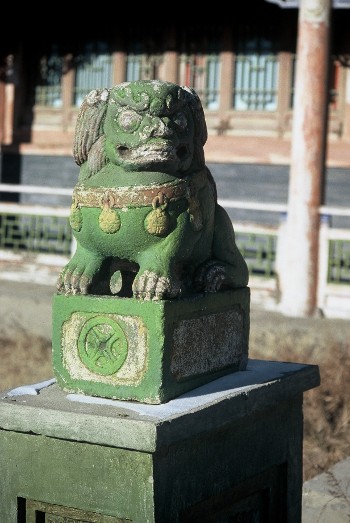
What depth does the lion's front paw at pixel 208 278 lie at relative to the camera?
3416 millimetres

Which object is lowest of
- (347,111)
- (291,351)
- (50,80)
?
(291,351)

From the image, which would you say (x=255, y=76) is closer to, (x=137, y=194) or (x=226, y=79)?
(x=226, y=79)

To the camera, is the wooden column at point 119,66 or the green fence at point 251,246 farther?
the wooden column at point 119,66

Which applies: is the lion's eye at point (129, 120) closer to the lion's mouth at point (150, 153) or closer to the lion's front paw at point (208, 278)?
the lion's mouth at point (150, 153)

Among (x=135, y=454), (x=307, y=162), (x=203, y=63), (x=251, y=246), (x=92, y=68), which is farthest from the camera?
(x=92, y=68)

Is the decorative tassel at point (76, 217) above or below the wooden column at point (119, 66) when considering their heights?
below

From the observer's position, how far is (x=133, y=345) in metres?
3.17

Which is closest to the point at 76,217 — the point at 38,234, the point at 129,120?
the point at 129,120

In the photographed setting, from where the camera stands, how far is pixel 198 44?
11125 millimetres

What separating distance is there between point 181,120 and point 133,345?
2.50 feet

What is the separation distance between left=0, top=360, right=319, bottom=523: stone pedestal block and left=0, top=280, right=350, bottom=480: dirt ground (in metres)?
1.67

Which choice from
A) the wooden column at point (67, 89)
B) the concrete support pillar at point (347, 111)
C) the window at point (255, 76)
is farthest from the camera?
the wooden column at point (67, 89)

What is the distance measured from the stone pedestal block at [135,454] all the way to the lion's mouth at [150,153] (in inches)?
30.7

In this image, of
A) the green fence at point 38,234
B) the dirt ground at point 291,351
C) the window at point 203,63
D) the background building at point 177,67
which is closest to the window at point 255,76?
the background building at point 177,67
